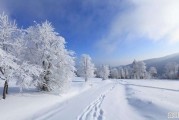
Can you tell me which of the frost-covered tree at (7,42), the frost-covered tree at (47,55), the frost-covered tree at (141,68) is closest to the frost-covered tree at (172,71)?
the frost-covered tree at (141,68)

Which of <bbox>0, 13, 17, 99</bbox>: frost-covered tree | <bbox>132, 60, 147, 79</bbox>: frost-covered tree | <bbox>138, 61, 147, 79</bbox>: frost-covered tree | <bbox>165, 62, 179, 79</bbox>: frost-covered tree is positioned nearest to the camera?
<bbox>0, 13, 17, 99</bbox>: frost-covered tree

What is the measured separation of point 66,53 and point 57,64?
269 centimetres

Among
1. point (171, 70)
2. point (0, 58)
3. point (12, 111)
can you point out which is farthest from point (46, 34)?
point (171, 70)

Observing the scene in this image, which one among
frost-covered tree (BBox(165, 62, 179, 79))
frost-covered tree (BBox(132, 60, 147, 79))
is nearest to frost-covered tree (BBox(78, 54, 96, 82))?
frost-covered tree (BBox(132, 60, 147, 79))

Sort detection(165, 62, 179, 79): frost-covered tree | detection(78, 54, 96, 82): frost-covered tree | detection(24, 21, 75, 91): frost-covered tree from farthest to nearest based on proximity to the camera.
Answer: detection(165, 62, 179, 79): frost-covered tree
detection(78, 54, 96, 82): frost-covered tree
detection(24, 21, 75, 91): frost-covered tree

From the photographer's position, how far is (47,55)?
24.0 meters

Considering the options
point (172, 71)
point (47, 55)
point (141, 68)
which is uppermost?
point (141, 68)

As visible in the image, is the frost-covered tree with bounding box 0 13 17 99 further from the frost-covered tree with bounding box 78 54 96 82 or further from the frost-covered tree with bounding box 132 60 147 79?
the frost-covered tree with bounding box 132 60 147 79

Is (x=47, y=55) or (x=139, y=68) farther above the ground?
(x=139, y=68)

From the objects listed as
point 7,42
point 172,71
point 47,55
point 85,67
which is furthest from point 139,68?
point 7,42

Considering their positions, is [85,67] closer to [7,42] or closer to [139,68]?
[139,68]

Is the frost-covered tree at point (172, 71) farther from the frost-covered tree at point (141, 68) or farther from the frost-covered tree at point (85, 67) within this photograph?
the frost-covered tree at point (85, 67)

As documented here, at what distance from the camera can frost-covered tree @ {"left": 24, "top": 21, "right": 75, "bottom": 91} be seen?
23.4 m

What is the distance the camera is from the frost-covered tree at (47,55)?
76.9ft
